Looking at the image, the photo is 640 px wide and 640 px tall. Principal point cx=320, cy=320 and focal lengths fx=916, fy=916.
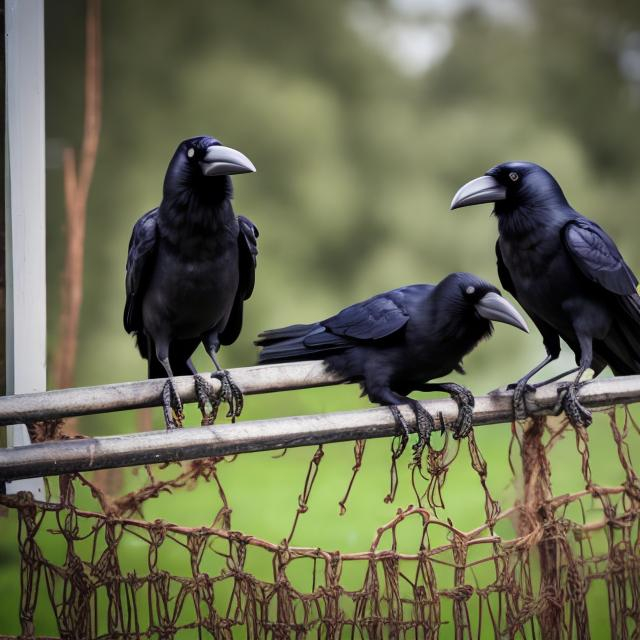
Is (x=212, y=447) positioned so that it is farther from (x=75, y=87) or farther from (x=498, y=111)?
(x=498, y=111)

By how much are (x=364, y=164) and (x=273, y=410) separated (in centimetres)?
95

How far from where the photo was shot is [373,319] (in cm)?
207

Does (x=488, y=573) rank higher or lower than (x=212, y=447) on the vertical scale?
lower

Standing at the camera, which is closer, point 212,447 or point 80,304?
point 212,447

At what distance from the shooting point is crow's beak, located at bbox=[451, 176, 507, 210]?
2.04m

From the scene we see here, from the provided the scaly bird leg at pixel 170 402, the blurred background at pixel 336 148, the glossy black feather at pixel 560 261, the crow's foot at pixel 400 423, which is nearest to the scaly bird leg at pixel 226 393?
the scaly bird leg at pixel 170 402

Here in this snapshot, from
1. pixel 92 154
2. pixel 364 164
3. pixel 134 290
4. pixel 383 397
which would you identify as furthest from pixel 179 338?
pixel 364 164

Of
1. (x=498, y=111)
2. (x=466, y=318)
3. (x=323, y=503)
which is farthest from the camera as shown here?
(x=498, y=111)

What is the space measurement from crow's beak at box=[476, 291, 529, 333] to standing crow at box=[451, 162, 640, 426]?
8.2 inches

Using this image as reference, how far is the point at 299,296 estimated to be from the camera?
326 centimetres

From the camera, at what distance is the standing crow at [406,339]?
1.96 m

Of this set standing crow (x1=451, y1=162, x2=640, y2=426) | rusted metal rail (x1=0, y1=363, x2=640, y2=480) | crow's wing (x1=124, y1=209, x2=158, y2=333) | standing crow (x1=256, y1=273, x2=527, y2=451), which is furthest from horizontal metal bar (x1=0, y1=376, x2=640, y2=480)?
crow's wing (x1=124, y1=209, x2=158, y2=333)

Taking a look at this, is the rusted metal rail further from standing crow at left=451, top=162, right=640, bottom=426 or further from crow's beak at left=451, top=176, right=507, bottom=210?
crow's beak at left=451, top=176, right=507, bottom=210

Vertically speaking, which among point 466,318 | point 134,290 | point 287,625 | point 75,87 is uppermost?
point 75,87
